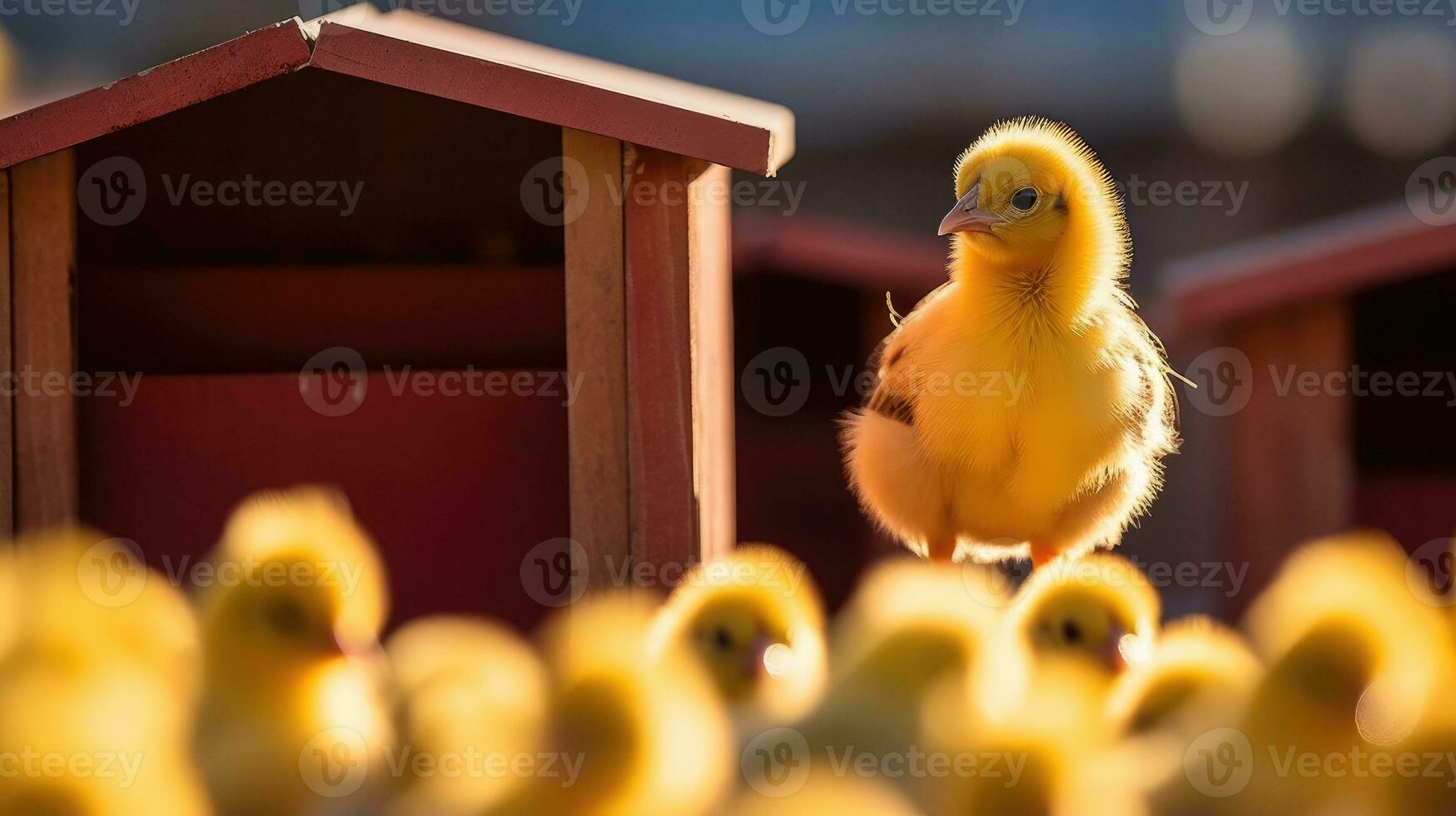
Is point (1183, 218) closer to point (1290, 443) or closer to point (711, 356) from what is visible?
point (1290, 443)

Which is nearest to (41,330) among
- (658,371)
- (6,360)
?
(6,360)

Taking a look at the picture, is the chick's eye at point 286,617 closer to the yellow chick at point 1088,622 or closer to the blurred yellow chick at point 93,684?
the blurred yellow chick at point 93,684

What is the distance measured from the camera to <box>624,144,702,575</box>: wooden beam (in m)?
2.62

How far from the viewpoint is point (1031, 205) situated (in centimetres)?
279

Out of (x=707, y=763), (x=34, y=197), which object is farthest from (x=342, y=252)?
(x=707, y=763)

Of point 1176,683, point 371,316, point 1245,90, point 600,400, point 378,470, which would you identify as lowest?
point 1176,683

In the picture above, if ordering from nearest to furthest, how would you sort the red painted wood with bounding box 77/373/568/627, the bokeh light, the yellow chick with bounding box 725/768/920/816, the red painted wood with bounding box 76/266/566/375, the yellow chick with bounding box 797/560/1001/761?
the yellow chick with bounding box 725/768/920/816
the yellow chick with bounding box 797/560/1001/761
the red painted wood with bounding box 77/373/568/627
the red painted wood with bounding box 76/266/566/375
the bokeh light

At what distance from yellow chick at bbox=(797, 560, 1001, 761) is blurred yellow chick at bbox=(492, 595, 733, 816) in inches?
9.8

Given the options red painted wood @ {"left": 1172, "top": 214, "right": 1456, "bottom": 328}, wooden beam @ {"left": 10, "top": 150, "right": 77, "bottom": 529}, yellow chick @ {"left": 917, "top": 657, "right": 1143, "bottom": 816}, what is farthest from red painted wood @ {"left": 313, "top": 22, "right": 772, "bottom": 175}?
red painted wood @ {"left": 1172, "top": 214, "right": 1456, "bottom": 328}

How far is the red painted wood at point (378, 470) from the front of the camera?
2854 mm

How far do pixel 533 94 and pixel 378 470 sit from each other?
87 cm

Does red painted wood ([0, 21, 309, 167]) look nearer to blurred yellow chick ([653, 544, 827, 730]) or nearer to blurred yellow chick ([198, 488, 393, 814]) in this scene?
blurred yellow chick ([198, 488, 393, 814])

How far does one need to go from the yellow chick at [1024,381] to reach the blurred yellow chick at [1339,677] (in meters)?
0.71

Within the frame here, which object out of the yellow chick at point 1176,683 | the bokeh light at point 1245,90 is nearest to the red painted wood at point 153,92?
the yellow chick at point 1176,683
